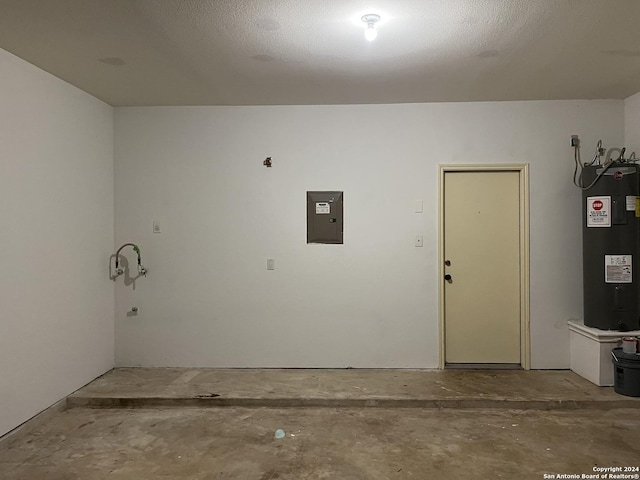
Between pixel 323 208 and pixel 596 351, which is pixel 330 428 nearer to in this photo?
pixel 323 208

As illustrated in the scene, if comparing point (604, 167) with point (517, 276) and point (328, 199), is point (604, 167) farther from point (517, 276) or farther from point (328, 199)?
point (328, 199)

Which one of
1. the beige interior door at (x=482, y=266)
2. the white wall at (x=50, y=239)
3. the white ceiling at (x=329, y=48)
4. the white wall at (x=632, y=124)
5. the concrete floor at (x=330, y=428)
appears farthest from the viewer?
the beige interior door at (x=482, y=266)

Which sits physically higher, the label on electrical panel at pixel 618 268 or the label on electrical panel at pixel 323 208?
the label on electrical panel at pixel 323 208

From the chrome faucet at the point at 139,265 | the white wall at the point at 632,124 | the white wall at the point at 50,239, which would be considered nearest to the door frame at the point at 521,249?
the white wall at the point at 632,124

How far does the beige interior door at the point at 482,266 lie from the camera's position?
15.8 ft

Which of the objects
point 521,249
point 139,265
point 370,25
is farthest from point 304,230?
point 370,25

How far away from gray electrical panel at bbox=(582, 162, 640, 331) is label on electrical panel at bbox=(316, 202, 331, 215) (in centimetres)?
237

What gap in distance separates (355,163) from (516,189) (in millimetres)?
1595

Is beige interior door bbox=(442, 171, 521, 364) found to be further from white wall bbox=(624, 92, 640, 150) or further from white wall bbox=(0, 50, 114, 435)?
white wall bbox=(0, 50, 114, 435)

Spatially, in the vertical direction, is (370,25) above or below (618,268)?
above

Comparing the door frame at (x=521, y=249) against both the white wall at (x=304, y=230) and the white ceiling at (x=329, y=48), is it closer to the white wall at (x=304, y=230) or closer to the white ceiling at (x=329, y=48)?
the white wall at (x=304, y=230)

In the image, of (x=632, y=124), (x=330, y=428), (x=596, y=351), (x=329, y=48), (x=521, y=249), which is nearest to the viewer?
(x=329, y=48)

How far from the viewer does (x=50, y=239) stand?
12.7 ft

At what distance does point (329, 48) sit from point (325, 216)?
1.84 metres
